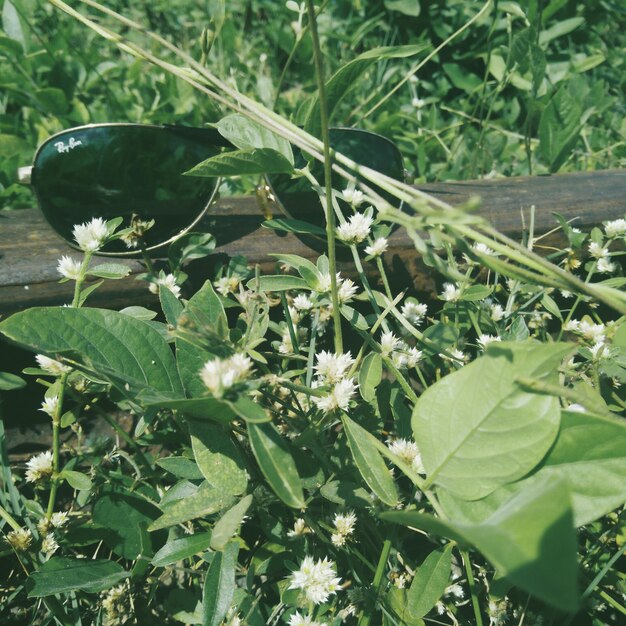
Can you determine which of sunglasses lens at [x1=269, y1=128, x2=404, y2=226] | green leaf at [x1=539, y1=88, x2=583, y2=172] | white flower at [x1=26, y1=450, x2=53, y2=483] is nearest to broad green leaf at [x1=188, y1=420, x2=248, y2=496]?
white flower at [x1=26, y1=450, x2=53, y2=483]

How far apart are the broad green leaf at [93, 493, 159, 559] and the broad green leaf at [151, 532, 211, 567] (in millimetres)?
96

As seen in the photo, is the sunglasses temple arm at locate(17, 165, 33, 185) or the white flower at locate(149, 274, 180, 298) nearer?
the white flower at locate(149, 274, 180, 298)

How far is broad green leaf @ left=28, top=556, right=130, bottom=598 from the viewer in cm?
72

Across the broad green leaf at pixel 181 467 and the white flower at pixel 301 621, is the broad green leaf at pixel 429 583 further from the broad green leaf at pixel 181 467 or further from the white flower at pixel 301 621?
the broad green leaf at pixel 181 467

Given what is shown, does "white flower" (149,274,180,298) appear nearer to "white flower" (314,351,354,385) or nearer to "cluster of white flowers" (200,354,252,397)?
"white flower" (314,351,354,385)

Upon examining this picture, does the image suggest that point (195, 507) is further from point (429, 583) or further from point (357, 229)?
point (357, 229)

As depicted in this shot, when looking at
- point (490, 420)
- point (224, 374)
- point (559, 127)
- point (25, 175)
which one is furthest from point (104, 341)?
point (559, 127)

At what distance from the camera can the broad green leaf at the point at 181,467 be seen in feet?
2.49

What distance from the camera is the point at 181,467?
767 mm

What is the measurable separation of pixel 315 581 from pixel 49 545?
1.27 feet

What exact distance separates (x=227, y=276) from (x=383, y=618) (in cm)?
56

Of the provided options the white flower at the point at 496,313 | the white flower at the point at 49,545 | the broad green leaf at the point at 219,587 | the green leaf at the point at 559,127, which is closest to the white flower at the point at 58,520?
the white flower at the point at 49,545

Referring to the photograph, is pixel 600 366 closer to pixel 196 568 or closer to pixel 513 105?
pixel 196 568

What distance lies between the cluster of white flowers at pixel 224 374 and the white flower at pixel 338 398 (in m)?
0.18
